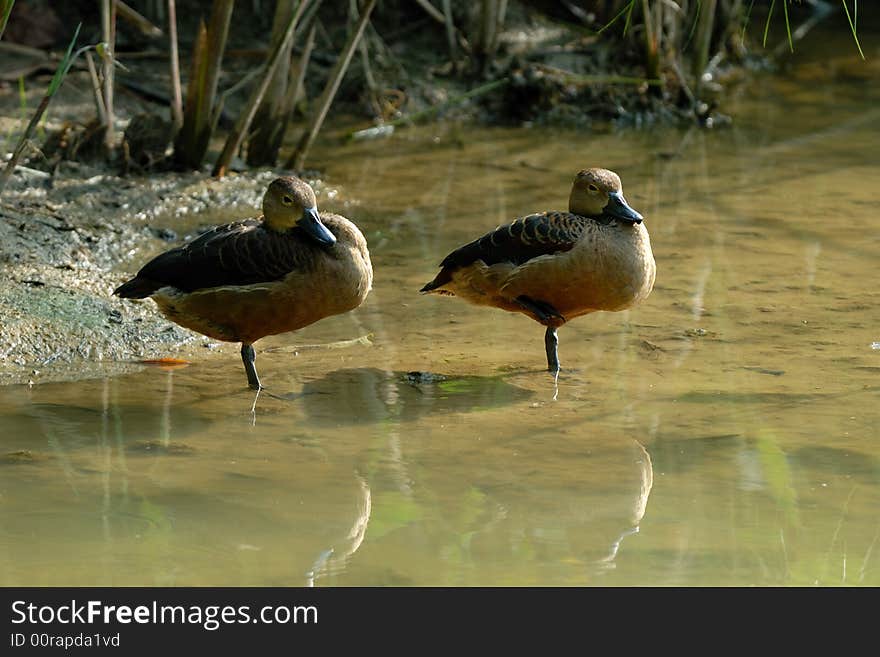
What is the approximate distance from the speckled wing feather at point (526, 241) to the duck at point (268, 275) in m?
0.64

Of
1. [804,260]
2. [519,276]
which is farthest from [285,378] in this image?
[804,260]

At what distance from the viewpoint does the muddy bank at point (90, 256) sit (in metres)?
6.09

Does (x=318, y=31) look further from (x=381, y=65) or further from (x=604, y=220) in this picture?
(x=604, y=220)

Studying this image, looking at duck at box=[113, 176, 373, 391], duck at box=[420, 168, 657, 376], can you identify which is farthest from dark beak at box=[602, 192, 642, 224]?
duck at box=[113, 176, 373, 391]

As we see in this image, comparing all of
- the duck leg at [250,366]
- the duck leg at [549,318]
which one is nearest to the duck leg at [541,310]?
the duck leg at [549,318]

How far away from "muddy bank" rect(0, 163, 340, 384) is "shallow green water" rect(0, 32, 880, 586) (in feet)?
0.91

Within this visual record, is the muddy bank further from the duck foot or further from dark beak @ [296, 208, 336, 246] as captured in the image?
the duck foot

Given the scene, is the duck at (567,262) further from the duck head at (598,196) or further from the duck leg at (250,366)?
the duck leg at (250,366)

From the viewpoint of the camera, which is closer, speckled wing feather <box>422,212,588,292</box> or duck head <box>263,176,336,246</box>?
duck head <box>263,176,336,246</box>

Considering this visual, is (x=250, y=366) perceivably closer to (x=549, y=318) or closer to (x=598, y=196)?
(x=549, y=318)

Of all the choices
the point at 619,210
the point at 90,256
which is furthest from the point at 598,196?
the point at 90,256

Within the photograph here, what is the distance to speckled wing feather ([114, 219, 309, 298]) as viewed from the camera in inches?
225

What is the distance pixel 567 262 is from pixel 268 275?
4.40ft
